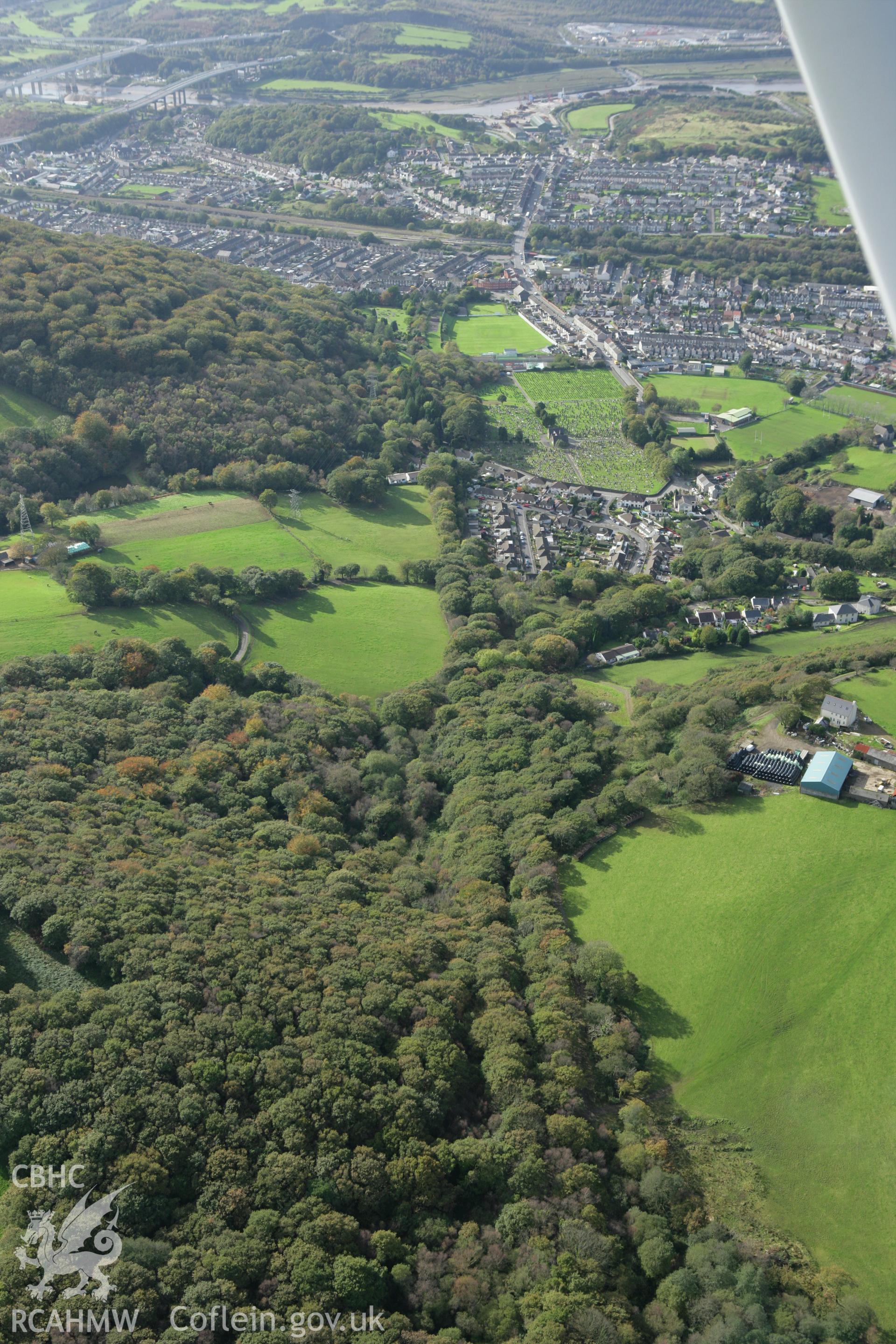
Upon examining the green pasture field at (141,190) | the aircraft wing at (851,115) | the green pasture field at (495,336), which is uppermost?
the aircraft wing at (851,115)

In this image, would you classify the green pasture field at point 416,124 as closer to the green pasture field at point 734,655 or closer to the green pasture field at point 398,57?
the green pasture field at point 398,57

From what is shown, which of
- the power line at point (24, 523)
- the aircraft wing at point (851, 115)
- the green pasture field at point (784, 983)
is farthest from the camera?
the power line at point (24, 523)

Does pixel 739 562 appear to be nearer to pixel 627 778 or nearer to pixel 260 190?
pixel 627 778

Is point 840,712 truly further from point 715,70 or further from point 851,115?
point 715,70

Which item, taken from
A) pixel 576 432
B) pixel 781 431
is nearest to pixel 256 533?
pixel 576 432

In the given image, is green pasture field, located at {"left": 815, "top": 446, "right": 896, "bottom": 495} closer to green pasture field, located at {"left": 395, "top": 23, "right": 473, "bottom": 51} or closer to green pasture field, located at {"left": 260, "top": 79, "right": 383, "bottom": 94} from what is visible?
green pasture field, located at {"left": 260, "top": 79, "right": 383, "bottom": 94}

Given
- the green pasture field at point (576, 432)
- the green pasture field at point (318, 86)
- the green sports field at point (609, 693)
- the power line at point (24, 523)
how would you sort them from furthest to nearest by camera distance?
the green pasture field at point (318, 86) → the green pasture field at point (576, 432) → the power line at point (24, 523) → the green sports field at point (609, 693)

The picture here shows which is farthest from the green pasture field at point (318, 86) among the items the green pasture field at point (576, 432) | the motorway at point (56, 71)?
the green pasture field at point (576, 432)
